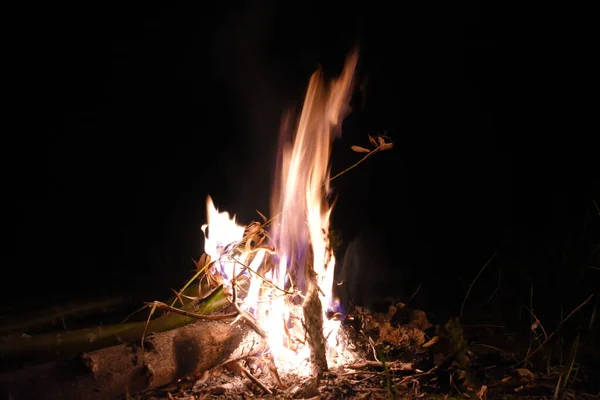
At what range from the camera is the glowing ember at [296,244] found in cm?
270

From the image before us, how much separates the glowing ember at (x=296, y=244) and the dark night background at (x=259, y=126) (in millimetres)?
2187

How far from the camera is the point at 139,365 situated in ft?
7.75

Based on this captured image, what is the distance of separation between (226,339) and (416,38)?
400cm

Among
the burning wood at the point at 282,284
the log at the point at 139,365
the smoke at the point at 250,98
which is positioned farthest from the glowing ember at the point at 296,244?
the smoke at the point at 250,98

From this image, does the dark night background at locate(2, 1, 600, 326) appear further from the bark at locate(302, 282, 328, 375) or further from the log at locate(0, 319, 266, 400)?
the bark at locate(302, 282, 328, 375)

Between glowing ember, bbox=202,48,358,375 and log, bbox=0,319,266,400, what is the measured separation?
0.19 meters

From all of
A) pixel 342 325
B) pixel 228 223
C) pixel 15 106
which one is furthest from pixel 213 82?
pixel 342 325

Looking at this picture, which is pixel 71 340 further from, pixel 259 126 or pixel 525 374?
pixel 259 126

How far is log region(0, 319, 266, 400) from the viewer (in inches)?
84.7

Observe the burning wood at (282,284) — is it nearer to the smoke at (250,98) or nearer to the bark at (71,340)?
the bark at (71,340)

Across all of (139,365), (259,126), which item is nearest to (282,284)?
(139,365)

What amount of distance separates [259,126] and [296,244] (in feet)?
10.0

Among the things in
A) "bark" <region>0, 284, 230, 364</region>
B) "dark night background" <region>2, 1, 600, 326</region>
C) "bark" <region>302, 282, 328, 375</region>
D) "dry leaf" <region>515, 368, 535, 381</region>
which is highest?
"dark night background" <region>2, 1, 600, 326</region>

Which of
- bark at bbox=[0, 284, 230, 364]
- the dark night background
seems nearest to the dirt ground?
bark at bbox=[0, 284, 230, 364]
